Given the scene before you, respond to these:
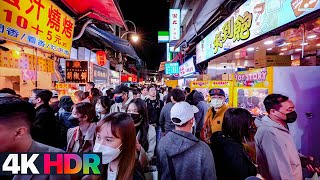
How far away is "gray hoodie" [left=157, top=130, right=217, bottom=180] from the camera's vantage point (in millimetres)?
2672

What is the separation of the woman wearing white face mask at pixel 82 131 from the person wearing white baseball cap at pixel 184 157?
1188 millimetres

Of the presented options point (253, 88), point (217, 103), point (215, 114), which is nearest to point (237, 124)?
point (215, 114)

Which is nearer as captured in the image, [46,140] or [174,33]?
[46,140]

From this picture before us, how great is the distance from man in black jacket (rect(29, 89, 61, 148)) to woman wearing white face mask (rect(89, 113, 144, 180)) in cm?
224

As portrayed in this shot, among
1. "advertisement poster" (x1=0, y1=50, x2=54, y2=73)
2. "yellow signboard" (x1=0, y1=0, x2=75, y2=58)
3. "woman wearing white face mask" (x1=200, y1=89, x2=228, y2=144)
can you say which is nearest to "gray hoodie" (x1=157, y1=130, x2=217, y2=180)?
"woman wearing white face mask" (x1=200, y1=89, x2=228, y2=144)

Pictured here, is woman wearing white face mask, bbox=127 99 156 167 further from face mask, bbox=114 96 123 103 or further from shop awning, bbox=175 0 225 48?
shop awning, bbox=175 0 225 48

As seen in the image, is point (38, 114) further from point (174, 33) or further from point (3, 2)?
point (174, 33)

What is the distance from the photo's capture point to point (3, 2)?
4.08 metres

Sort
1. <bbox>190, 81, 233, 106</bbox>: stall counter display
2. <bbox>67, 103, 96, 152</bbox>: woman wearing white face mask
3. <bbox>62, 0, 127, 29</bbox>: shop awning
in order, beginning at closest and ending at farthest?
<bbox>67, 103, 96, 152</bbox>: woman wearing white face mask
<bbox>62, 0, 127, 29</bbox>: shop awning
<bbox>190, 81, 233, 106</bbox>: stall counter display

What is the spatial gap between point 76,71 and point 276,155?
8.43 m

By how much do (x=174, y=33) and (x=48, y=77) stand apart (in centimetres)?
2198

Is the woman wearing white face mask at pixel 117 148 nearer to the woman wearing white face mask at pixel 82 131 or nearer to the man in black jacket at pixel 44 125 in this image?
the woman wearing white face mask at pixel 82 131

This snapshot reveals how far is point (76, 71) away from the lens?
9.80m

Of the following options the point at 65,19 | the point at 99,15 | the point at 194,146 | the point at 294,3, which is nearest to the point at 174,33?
the point at 99,15
